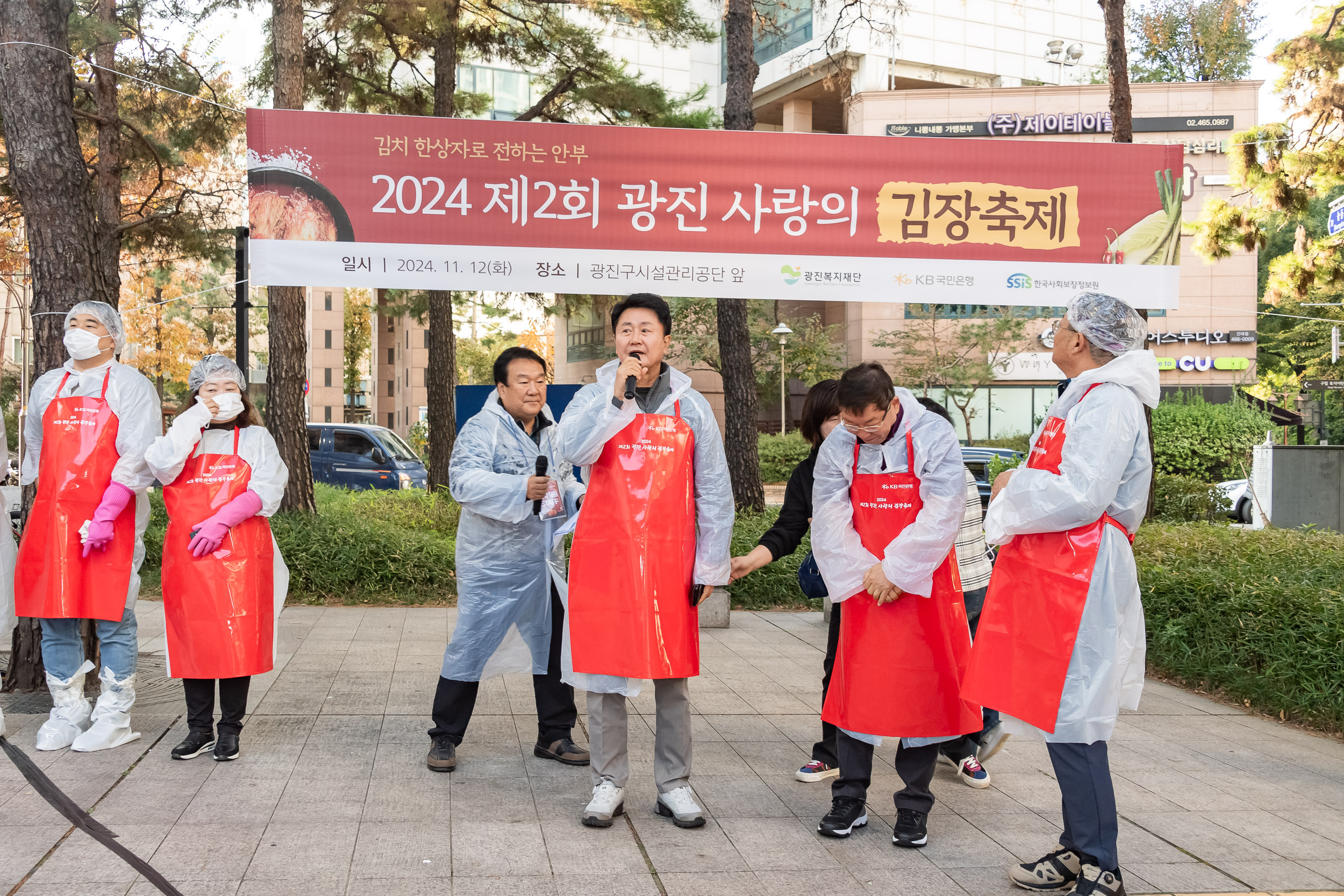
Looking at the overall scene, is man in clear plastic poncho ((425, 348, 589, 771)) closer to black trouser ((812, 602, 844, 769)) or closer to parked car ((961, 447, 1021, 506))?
black trouser ((812, 602, 844, 769))

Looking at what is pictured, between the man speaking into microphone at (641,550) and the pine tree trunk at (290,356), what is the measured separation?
7840mm

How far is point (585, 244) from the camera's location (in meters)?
6.62

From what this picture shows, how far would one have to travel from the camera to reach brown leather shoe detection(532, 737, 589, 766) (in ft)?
15.4

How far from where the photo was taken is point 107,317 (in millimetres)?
4996

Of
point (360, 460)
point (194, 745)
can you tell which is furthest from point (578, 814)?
point (360, 460)

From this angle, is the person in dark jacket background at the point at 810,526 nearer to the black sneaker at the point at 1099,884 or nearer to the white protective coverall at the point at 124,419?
the black sneaker at the point at 1099,884

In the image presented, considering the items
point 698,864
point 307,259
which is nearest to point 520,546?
point 698,864

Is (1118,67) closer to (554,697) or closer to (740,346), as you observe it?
(740,346)

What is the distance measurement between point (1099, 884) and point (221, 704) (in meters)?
3.40

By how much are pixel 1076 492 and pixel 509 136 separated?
→ 443 cm

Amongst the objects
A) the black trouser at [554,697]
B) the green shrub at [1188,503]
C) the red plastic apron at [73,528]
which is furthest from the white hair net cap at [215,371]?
the green shrub at [1188,503]

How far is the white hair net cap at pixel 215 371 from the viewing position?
4.67 m

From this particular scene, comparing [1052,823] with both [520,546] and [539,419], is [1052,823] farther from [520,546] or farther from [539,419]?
[539,419]
